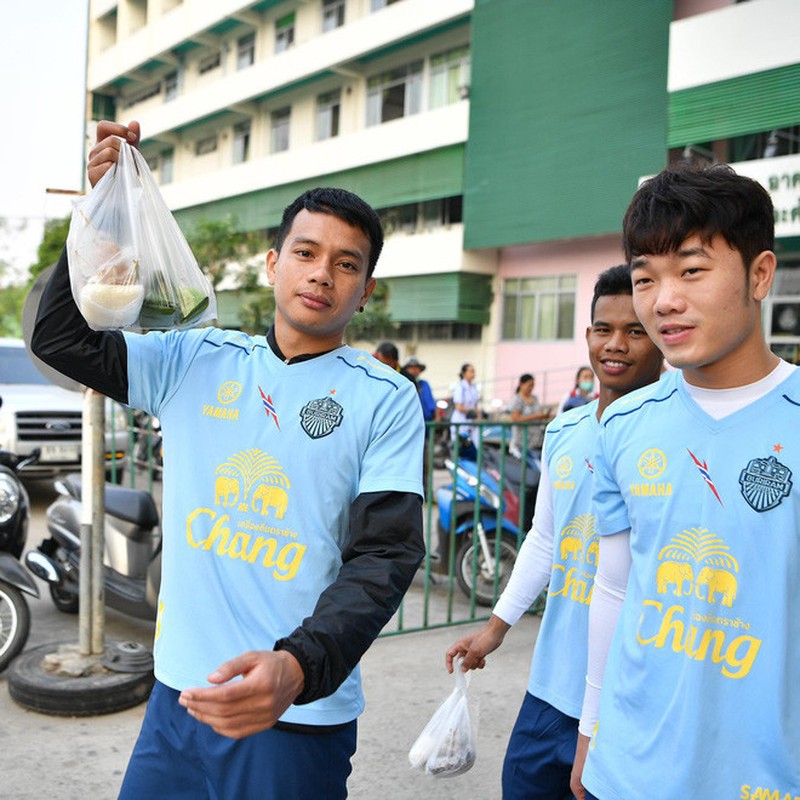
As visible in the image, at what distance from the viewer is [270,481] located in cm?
178

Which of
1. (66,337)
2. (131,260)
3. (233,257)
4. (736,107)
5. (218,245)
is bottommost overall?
(66,337)

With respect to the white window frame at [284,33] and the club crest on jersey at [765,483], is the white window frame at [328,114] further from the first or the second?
the club crest on jersey at [765,483]

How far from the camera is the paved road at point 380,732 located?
329 cm

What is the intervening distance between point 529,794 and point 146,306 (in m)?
1.53

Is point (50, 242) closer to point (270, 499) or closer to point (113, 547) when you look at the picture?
point (113, 547)

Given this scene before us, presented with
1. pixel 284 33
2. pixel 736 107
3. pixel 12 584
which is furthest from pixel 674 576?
pixel 284 33

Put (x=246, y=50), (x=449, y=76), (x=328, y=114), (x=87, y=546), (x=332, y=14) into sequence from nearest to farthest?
(x=87, y=546), (x=449, y=76), (x=332, y=14), (x=328, y=114), (x=246, y=50)

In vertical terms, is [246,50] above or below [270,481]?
above

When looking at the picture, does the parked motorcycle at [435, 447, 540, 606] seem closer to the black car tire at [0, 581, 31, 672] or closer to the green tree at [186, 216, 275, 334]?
the black car tire at [0, 581, 31, 672]

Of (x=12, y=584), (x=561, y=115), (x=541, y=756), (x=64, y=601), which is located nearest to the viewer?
(x=541, y=756)

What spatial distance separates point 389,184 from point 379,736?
2044cm

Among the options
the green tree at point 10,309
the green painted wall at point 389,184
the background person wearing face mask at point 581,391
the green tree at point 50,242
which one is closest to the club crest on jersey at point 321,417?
the background person wearing face mask at point 581,391

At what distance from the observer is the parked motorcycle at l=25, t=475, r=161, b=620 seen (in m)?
4.62

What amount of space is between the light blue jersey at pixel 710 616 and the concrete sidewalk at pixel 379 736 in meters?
1.99
